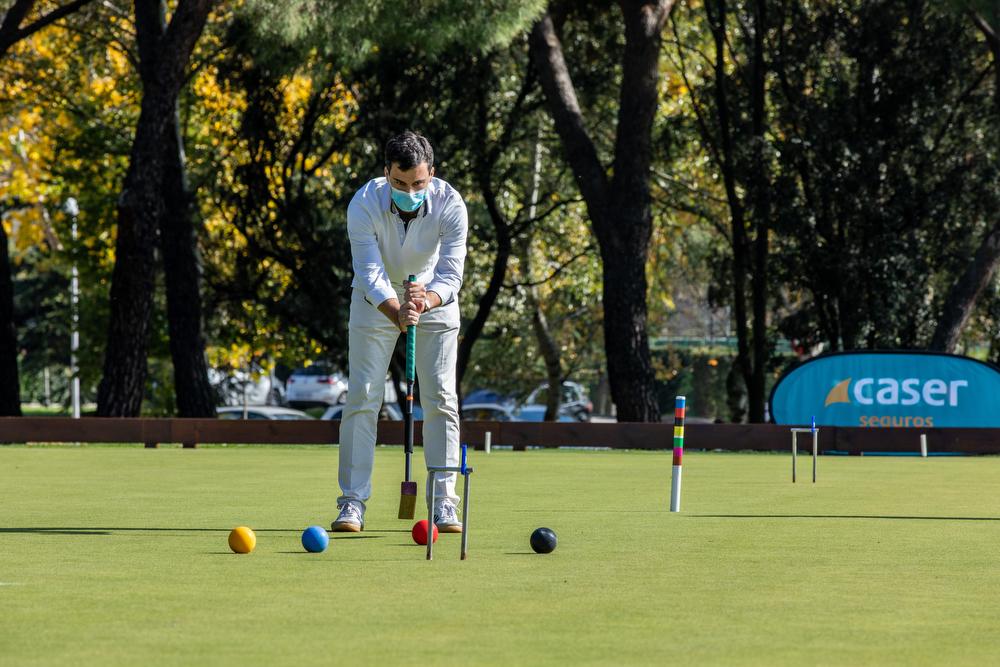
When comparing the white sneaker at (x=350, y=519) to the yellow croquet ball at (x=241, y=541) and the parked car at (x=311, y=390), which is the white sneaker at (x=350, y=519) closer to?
the yellow croquet ball at (x=241, y=541)

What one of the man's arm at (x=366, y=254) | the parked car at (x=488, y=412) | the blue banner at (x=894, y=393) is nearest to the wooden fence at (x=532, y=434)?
the blue banner at (x=894, y=393)

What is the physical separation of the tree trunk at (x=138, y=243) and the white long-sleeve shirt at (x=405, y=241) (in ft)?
42.6

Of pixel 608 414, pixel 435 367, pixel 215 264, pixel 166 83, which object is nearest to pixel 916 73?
pixel 166 83

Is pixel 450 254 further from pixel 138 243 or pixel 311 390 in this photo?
pixel 311 390

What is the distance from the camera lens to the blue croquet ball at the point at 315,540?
250 inches

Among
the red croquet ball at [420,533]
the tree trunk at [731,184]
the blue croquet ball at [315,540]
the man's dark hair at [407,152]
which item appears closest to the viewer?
the blue croquet ball at [315,540]

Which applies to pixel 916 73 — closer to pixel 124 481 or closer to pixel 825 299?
pixel 825 299

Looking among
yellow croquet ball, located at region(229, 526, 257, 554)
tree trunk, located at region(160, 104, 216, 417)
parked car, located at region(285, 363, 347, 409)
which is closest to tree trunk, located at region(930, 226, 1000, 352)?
tree trunk, located at region(160, 104, 216, 417)

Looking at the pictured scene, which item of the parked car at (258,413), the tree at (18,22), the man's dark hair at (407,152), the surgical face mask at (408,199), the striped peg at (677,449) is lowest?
the striped peg at (677,449)

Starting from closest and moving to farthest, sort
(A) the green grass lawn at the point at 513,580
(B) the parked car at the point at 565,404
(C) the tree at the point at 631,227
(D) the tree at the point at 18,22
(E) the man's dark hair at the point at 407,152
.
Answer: (A) the green grass lawn at the point at 513,580 → (E) the man's dark hair at the point at 407,152 → (C) the tree at the point at 631,227 → (D) the tree at the point at 18,22 → (B) the parked car at the point at 565,404

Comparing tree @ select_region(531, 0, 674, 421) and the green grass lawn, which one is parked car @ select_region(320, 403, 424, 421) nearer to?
tree @ select_region(531, 0, 674, 421)

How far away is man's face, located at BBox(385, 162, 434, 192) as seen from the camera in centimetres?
711

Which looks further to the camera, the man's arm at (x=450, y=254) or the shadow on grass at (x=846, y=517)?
the shadow on grass at (x=846, y=517)

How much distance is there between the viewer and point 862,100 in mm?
22922
